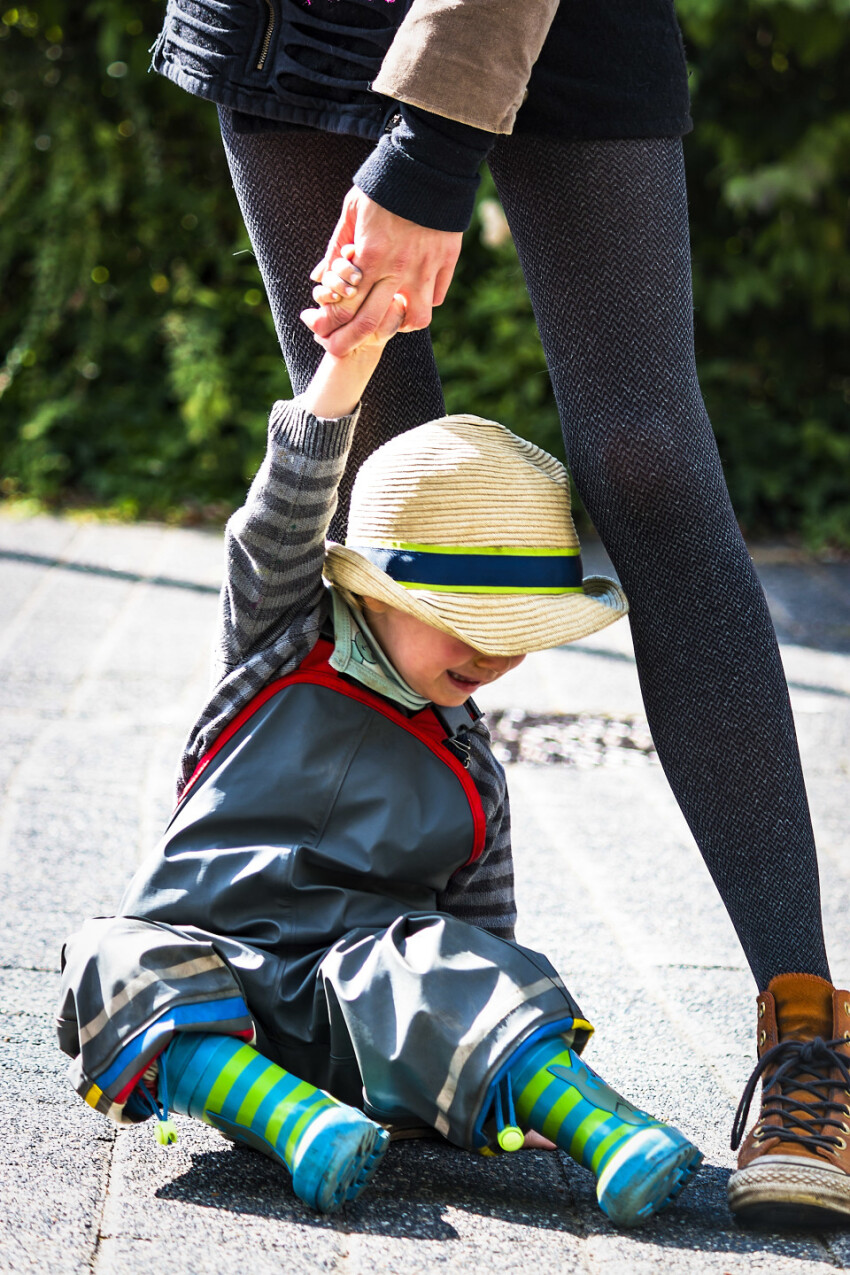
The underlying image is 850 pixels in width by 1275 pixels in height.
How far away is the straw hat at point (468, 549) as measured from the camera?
150cm

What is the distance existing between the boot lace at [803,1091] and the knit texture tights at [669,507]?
0.08 m

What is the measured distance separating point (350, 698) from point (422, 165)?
56cm

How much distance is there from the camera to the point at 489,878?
1.63m

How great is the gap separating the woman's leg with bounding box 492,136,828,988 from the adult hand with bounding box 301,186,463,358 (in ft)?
0.57

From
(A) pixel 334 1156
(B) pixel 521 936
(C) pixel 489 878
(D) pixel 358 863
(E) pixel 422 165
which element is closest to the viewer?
(A) pixel 334 1156

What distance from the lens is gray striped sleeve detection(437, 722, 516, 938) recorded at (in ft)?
Result: 5.29

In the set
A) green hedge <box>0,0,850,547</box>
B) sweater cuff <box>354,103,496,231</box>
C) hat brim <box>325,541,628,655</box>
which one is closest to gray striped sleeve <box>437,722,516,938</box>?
hat brim <box>325,541,628,655</box>

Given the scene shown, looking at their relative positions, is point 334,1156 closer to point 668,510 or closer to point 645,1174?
point 645,1174

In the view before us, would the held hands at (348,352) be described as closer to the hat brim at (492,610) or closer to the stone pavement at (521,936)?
the hat brim at (492,610)

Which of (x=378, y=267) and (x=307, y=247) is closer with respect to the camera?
(x=378, y=267)

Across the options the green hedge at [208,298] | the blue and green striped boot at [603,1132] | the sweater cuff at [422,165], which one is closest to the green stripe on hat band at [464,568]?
the sweater cuff at [422,165]

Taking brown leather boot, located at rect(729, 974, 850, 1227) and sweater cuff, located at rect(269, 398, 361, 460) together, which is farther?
sweater cuff, located at rect(269, 398, 361, 460)

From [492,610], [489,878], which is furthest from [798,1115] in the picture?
[492,610]

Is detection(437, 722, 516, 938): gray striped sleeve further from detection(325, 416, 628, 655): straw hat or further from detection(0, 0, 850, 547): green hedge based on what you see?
detection(0, 0, 850, 547): green hedge
